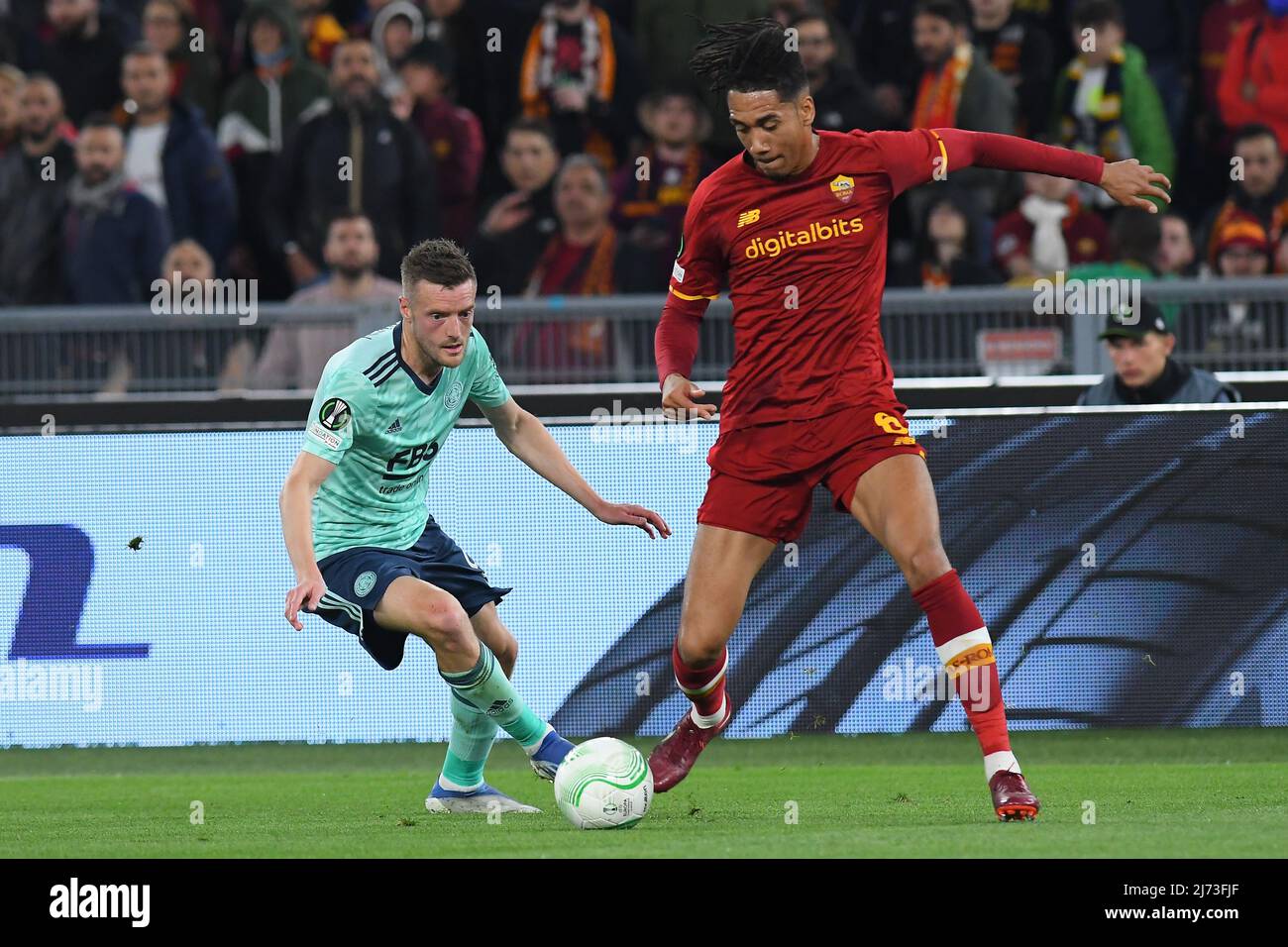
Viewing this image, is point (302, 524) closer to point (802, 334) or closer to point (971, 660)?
point (802, 334)

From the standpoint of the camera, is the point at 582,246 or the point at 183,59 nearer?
the point at 582,246

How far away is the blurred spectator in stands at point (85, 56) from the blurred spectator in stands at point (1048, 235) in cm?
595

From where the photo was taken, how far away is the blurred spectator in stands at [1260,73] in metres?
12.3

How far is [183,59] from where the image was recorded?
540 inches

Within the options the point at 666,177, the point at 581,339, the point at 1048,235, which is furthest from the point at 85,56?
the point at 1048,235

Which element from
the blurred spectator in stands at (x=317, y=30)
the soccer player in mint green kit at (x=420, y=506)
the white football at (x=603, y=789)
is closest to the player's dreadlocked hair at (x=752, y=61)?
the soccer player in mint green kit at (x=420, y=506)

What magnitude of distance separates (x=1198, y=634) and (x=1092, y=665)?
19.1 inches

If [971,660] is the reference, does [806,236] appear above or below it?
above

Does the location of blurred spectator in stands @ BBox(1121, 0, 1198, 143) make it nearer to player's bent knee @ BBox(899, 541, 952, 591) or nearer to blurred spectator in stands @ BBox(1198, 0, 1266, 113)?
blurred spectator in stands @ BBox(1198, 0, 1266, 113)

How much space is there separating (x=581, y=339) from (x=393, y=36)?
409 cm

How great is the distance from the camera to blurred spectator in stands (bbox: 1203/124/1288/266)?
38.1ft

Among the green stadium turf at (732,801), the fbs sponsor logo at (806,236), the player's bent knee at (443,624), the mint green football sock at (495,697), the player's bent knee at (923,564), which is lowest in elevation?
the green stadium turf at (732,801)

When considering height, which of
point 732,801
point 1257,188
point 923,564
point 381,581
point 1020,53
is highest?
point 1020,53
